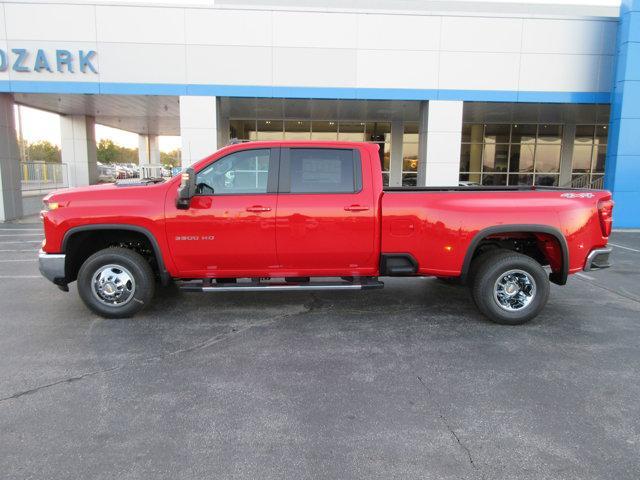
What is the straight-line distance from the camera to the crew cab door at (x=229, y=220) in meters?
5.18

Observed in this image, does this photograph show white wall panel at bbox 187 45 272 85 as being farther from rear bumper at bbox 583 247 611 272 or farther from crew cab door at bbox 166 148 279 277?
rear bumper at bbox 583 247 611 272

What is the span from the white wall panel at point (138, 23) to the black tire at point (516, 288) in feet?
35.4

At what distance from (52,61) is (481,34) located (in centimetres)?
1154

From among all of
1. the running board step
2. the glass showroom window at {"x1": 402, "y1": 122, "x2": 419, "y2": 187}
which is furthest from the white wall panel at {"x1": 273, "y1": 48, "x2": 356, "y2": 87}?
the running board step

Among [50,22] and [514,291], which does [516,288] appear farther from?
[50,22]

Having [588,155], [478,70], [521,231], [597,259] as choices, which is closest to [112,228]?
[521,231]

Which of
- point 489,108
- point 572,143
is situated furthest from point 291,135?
point 572,143

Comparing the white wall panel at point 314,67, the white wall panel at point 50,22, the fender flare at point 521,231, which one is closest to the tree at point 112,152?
the white wall panel at point 50,22

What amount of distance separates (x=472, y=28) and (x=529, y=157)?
1071 cm

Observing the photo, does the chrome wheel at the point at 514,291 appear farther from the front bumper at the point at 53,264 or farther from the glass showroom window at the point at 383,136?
the glass showroom window at the point at 383,136

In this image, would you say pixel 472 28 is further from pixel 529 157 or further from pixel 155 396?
pixel 155 396

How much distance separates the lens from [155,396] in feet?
12.0

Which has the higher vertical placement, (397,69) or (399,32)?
(399,32)

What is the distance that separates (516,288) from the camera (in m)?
5.38
